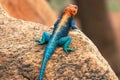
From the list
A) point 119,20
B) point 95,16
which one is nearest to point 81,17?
point 95,16

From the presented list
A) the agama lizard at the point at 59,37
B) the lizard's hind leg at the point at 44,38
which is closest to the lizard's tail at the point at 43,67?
the agama lizard at the point at 59,37

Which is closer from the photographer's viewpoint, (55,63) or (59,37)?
(55,63)

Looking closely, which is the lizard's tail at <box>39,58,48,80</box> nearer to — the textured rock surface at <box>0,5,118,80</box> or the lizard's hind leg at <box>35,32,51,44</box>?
the textured rock surface at <box>0,5,118,80</box>

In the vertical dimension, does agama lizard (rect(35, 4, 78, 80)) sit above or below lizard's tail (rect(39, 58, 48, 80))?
above

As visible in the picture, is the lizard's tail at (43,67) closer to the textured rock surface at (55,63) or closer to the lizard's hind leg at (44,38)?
the textured rock surface at (55,63)

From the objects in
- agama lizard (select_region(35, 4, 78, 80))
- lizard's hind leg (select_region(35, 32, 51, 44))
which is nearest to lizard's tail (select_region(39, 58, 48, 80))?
agama lizard (select_region(35, 4, 78, 80))

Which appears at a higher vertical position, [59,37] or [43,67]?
[59,37]

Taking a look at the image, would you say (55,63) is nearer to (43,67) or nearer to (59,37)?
(43,67)

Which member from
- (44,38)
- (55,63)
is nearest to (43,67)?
(55,63)

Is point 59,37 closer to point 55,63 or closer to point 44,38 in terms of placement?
point 44,38
